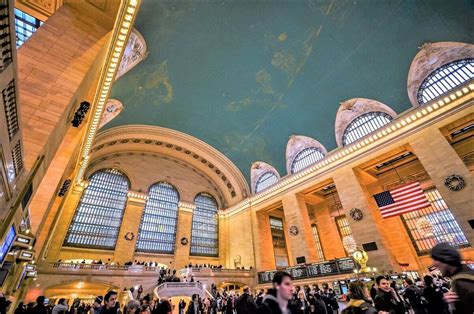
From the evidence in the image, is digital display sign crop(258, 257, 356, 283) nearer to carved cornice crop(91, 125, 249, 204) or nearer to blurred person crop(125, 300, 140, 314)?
carved cornice crop(91, 125, 249, 204)

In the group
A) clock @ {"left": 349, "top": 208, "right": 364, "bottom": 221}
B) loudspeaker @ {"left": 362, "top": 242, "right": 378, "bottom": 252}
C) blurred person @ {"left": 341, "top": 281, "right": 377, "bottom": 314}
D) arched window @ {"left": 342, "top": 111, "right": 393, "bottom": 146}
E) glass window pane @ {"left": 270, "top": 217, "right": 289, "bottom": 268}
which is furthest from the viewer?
glass window pane @ {"left": 270, "top": 217, "right": 289, "bottom": 268}

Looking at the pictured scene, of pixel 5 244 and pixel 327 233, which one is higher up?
pixel 327 233

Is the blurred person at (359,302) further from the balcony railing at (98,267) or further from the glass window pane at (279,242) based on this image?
the glass window pane at (279,242)

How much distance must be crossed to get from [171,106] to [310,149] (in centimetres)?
1105

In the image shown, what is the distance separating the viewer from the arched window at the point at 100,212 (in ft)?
50.1

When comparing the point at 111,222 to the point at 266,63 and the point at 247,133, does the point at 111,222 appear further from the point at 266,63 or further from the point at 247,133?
the point at 266,63

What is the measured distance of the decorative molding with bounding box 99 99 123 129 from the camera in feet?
41.5

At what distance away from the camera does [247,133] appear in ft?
57.4

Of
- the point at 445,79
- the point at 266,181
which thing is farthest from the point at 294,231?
the point at 445,79

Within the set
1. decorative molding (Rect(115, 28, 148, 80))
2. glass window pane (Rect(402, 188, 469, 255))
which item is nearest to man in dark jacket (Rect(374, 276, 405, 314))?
glass window pane (Rect(402, 188, 469, 255))

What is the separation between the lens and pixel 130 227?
16.9 m

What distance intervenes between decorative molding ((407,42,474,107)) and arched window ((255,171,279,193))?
10.9 m

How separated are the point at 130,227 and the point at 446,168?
20194 millimetres

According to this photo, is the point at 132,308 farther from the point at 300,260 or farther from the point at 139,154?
the point at 139,154
